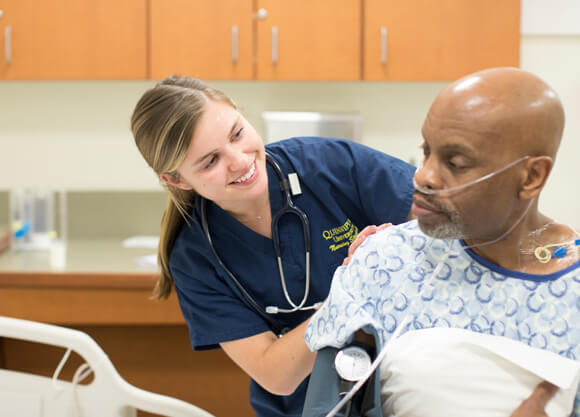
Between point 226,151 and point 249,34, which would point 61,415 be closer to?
point 226,151

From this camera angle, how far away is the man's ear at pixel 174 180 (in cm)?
136

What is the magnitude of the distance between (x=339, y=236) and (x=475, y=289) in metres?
0.55

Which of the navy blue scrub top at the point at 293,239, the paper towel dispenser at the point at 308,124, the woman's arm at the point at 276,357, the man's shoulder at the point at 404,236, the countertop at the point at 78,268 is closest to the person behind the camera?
the man's shoulder at the point at 404,236

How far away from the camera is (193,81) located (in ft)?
4.51

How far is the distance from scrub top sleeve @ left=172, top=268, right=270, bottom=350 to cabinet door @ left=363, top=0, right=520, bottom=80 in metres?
1.47

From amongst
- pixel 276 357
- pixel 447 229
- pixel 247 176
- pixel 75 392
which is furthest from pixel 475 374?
pixel 75 392

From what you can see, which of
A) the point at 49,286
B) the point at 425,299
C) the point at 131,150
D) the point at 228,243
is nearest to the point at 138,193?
the point at 131,150

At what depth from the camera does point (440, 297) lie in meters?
0.95

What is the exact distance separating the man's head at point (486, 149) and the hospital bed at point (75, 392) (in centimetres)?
72

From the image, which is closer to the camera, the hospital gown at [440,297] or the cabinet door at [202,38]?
the hospital gown at [440,297]

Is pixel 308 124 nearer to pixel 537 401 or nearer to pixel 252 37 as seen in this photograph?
pixel 252 37

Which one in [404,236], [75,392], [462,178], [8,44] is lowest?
[75,392]

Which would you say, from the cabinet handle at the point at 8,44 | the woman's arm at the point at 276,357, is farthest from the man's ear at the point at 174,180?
the cabinet handle at the point at 8,44

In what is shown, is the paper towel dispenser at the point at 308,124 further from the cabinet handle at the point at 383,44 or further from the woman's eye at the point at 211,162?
the woman's eye at the point at 211,162
